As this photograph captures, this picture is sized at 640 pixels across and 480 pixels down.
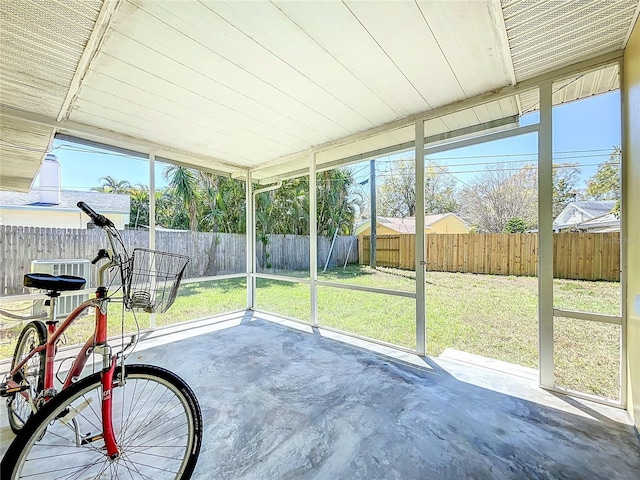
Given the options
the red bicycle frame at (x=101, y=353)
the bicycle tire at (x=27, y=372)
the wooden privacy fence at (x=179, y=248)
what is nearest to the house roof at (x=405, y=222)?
the wooden privacy fence at (x=179, y=248)

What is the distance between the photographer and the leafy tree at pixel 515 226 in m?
2.49

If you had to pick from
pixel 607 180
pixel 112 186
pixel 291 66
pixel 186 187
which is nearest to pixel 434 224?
pixel 607 180

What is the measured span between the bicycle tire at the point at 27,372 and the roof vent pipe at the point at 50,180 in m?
2.13

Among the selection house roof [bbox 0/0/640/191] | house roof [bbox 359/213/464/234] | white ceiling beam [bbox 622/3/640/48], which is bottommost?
house roof [bbox 359/213/464/234]

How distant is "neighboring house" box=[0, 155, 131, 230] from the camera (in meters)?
2.81

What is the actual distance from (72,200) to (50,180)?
0.96 ft

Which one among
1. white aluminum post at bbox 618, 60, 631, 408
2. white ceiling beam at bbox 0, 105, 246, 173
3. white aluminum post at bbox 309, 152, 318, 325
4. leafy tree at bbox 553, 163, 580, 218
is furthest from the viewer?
white aluminum post at bbox 309, 152, 318, 325

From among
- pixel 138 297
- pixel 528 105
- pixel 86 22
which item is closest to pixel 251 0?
pixel 86 22

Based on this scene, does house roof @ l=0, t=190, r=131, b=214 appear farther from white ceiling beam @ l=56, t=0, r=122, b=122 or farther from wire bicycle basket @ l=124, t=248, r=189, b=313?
wire bicycle basket @ l=124, t=248, r=189, b=313

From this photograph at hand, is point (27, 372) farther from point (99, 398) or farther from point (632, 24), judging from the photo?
point (632, 24)

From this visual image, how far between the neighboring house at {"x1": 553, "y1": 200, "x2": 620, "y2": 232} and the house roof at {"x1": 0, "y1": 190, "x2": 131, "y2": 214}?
13.4 feet

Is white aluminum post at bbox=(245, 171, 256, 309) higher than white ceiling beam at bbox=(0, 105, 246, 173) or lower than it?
lower

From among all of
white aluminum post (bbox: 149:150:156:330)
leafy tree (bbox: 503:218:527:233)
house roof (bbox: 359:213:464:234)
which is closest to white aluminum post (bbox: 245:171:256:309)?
white aluminum post (bbox: 149:150:156:330)

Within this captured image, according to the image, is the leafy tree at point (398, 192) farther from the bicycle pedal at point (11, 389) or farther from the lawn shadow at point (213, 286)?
the bicycle pedal at point (11, 389)
